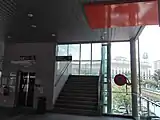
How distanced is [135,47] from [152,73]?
8.56ft

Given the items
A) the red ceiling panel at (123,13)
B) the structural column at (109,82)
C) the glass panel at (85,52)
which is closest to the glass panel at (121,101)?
the structural column at (109,82)

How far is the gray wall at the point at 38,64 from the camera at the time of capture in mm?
8656

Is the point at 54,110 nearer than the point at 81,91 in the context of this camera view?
Yes

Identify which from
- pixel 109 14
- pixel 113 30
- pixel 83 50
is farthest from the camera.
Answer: pixel 83 50

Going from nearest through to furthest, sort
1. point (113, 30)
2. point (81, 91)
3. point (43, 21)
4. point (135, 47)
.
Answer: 1. point (43, 21)
2. point (113, 30)
3. point (135, 47)
4. point (81, 91)

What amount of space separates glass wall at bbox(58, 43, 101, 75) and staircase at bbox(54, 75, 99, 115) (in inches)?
31.5

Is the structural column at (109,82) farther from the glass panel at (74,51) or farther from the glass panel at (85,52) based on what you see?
the glass panel at (74,51)

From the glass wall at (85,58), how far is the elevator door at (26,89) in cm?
286

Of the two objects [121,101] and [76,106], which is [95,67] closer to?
[121,101]

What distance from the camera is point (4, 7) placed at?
490 cm

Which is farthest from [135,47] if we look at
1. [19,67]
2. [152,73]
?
[19,67]

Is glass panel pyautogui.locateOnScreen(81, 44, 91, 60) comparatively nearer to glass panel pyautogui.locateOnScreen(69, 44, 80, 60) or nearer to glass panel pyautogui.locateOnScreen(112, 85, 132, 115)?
glass panel pyautogui.locateOnScreen(69, 44, 80, 60)

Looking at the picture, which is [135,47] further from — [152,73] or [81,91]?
[81,91]

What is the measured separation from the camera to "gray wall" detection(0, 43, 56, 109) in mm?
8656
